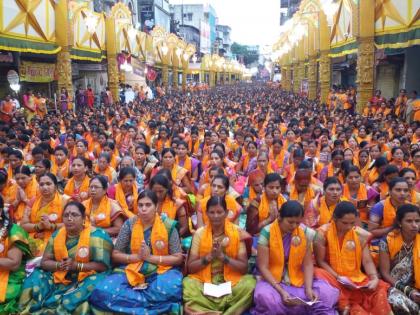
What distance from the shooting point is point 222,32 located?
315 ft

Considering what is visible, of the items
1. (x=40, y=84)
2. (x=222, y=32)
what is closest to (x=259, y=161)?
(x=40, y=84)

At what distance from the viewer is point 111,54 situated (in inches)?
742

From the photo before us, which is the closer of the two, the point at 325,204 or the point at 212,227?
the point at 212,227

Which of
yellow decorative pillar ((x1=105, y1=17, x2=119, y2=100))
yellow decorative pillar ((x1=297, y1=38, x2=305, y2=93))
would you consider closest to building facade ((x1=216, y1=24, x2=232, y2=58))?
yellow decorative pillar ((x1=297, y1=38, x2=305, y2=93))

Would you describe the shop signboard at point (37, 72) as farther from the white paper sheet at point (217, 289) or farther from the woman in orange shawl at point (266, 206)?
the white paper sheet at point (217, 289)

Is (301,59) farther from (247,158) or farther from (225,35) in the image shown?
(225,35)

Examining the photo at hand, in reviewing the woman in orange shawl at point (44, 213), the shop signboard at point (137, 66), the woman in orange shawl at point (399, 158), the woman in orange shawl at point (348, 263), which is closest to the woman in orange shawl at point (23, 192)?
the woman in orange shawl at point (44, 213)

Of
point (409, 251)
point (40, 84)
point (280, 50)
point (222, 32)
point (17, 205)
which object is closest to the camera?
point (409, 251)

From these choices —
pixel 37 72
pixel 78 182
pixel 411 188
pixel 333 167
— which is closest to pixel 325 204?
pixel 411 188

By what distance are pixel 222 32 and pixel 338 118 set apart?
87.5 meters

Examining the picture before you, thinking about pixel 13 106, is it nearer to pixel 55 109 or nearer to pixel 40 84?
pixel 55 109

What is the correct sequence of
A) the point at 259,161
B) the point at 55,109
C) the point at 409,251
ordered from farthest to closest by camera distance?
1. the point at 55,109
2. the point at 259,161
3. the point at 409,251

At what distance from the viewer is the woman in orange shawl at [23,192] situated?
4.97 m

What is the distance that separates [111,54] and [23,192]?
1462 centimetres
